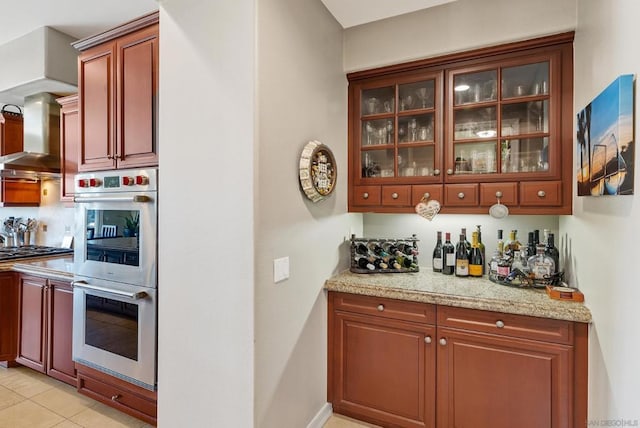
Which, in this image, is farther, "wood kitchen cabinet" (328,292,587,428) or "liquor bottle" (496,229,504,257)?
"liquor bottle" (496,229,504,257)

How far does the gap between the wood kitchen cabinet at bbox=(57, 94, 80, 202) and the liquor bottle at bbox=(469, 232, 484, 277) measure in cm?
335

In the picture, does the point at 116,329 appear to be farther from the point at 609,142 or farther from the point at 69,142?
the point at 609,142

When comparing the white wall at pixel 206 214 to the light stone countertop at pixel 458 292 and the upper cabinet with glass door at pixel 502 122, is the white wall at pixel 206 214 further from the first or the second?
the upper cabinet with glass door at pixel 502 122

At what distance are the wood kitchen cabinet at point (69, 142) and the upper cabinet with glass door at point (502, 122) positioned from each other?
3.09 m

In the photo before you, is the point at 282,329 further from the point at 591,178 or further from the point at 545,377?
the point at 591,178

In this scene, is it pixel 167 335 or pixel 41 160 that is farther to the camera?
pixel 41 160

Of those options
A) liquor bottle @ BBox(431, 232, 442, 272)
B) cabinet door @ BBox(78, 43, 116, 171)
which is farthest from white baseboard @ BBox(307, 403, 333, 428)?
cabinet door @ BBox(78, 43, 116, 171)

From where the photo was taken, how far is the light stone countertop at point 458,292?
162 centimetres

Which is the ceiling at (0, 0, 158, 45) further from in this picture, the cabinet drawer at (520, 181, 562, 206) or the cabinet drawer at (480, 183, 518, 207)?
the cabinet drawer at (520, 181, 562, 206)

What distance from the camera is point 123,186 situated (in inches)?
79.2

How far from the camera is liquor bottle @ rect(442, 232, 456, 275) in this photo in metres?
2.30

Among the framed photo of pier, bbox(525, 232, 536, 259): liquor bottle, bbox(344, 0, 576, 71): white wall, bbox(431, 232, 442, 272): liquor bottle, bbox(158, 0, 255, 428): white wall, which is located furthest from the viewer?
bbox(431, 232, 442, 272): liquor bottle

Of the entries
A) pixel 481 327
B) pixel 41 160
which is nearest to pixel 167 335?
pixel 481 327

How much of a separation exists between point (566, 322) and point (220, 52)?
2.19 meters
